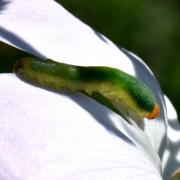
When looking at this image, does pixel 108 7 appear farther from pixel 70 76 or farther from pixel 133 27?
pixel 70 76

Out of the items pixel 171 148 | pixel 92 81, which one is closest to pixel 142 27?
pixel 171 148

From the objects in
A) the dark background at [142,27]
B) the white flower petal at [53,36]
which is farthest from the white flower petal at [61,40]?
the dark background at [142,27]

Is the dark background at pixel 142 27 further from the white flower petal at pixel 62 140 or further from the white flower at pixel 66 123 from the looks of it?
the white flower petal at pixel 62 140

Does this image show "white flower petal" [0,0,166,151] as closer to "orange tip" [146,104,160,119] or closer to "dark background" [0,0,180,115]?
"orange tip" [146,104,160,119]

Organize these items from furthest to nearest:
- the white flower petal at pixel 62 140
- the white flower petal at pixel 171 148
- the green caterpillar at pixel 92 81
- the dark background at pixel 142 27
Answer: the dark background at pixel 142 27, the white flower petal at pixel 171 148, the green caterpillar at pixel 92 81, the white flower petal at pixel 62 140

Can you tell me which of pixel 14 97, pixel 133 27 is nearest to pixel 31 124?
pixel 14 97

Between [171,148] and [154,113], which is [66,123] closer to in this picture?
[154,113]

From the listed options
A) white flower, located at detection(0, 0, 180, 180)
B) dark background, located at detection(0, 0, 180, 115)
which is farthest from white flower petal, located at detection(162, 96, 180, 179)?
dark background, located at detection(0, 0, 180, 115)
